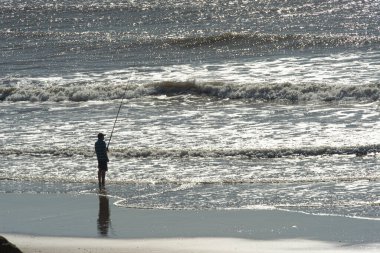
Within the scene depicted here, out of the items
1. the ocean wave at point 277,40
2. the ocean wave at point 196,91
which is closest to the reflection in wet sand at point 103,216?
the ocean wave at point 196,91

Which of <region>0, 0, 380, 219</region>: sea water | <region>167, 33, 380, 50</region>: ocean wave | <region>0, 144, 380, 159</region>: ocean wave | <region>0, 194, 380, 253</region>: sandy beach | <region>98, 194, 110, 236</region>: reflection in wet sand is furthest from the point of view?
<region>167, 33, 380, 50</region>: ocean wave

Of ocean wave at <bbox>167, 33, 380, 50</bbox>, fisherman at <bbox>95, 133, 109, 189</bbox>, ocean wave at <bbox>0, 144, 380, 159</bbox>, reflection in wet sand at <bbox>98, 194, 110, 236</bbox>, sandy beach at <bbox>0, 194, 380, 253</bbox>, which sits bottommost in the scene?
reflection in wet sand at <bbox>98, 194, 110, 236</bbox>

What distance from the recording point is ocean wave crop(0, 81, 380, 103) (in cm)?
2278

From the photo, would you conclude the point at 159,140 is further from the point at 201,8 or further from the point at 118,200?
the point at 201,8

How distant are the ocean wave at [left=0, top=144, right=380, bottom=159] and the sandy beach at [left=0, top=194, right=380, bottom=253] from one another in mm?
3605

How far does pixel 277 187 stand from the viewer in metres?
15.0

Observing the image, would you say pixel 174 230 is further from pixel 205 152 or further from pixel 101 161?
pixel 205 152

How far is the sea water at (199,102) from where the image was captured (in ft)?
50.9

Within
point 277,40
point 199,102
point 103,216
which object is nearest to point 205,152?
point 103,216

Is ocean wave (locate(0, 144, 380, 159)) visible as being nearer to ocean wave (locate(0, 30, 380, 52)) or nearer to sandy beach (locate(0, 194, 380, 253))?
sandy beach (locate(0, 194, 380, 253))

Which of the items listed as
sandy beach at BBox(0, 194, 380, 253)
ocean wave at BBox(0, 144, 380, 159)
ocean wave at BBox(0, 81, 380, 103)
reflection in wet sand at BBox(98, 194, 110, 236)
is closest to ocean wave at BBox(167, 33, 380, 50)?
ocean wave at BBox(0, 81, 380, 103)

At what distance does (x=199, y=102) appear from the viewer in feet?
78.3

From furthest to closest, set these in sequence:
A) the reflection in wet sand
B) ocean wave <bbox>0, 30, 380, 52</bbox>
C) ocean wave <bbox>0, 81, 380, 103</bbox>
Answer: ocean wave <bbox>0, 30, 380, 52</bbox>
ocean wave <bbox>0, 81, 380, 103</bbox>
the reflection in wet sand

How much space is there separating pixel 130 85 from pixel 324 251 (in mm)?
15016
